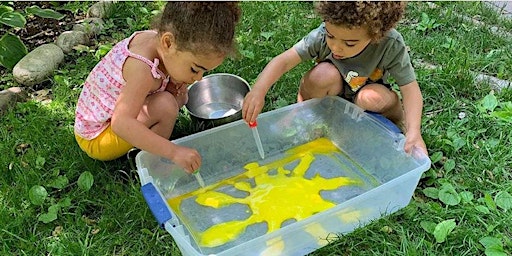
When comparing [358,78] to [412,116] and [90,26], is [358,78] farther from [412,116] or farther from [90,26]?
[90,26]

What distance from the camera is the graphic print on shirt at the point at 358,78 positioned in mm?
1611

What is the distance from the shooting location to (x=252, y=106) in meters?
1.50

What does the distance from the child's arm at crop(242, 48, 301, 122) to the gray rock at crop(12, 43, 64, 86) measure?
2.75 ft

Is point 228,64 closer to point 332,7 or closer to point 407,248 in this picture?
point 332,7

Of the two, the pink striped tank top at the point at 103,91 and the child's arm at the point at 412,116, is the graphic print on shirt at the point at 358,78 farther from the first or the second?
the pink striped tank top at the point at 103,91

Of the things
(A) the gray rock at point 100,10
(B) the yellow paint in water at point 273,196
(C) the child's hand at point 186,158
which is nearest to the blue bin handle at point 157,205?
(C) the child's hand at point 186,158

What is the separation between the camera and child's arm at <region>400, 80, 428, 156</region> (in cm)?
145

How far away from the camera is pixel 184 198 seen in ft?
5.03

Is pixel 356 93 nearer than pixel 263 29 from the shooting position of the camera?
Yes

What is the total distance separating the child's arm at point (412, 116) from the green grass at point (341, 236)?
0.50ft

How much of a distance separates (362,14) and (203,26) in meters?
0.38

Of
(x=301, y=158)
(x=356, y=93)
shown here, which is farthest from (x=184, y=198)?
(x=356, y=93)

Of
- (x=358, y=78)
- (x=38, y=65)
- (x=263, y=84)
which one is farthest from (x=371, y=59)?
(x=38, y=65)

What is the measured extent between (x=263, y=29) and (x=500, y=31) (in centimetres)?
94
